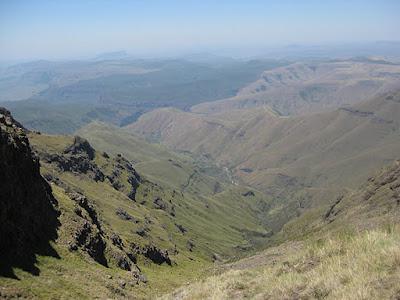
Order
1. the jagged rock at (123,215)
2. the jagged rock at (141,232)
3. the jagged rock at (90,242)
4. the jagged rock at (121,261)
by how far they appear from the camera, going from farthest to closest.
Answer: the jagged rock at (123,215) < the jagged rock at (141,232) < the jagged rock at (121,261) < the jagged rock at (90,242)

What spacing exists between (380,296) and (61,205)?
56958 mm

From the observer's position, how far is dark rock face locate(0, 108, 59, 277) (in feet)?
115

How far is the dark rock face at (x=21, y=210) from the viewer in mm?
34969

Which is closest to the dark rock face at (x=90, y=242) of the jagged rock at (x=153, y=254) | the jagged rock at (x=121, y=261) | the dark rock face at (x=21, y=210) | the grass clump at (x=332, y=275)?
the jagged rock at (x=121, y=261)

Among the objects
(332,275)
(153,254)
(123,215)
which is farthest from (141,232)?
(332,275)

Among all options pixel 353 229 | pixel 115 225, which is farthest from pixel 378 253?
pixel 115 225

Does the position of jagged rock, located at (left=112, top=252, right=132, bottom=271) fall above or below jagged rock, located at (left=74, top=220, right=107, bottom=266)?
below

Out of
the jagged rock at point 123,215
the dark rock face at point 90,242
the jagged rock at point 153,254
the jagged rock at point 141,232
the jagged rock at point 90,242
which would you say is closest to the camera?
the dark rock face at point 90,242

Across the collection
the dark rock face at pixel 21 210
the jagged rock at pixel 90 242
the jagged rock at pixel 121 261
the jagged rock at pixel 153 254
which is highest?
the dark rock face at pixel 21 210

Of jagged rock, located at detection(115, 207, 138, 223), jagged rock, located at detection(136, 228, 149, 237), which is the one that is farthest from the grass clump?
jagged rock, located at detection(115, 207, 138, 223)

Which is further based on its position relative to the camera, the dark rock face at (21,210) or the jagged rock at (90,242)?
the jagged rock at (90,242)

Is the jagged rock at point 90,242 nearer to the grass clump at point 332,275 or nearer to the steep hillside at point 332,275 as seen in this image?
the steep hillside at point 332,275

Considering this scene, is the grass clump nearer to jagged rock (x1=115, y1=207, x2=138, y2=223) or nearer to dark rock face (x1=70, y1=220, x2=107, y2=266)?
dark rock face (x1=70, y1=220, x2=107, y2=266)

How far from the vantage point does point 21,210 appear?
43938mm
